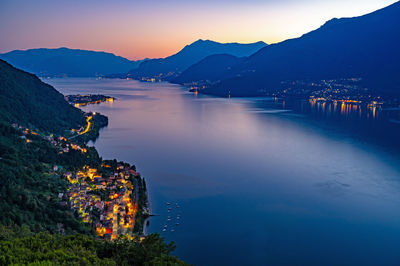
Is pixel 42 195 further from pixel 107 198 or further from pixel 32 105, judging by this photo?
pixel 32 105

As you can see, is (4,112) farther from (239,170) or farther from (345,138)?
(345,138)

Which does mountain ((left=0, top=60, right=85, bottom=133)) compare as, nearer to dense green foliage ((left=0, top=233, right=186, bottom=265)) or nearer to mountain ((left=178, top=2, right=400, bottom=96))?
dense green foliage ((left=0, top=233, right=186, bottom=265))

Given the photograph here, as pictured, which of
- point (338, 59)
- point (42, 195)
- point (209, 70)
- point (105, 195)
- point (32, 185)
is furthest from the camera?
point (209, 70)

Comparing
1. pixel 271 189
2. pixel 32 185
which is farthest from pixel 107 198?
pixel 271 189

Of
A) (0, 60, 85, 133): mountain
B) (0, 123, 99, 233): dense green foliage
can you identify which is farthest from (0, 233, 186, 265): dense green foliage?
(0, 60, 85, 133): mountain

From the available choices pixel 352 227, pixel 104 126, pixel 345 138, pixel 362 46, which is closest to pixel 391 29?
pixel 362 46

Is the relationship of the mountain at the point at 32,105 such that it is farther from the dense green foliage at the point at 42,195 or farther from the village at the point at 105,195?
the village at the point at 105,195
